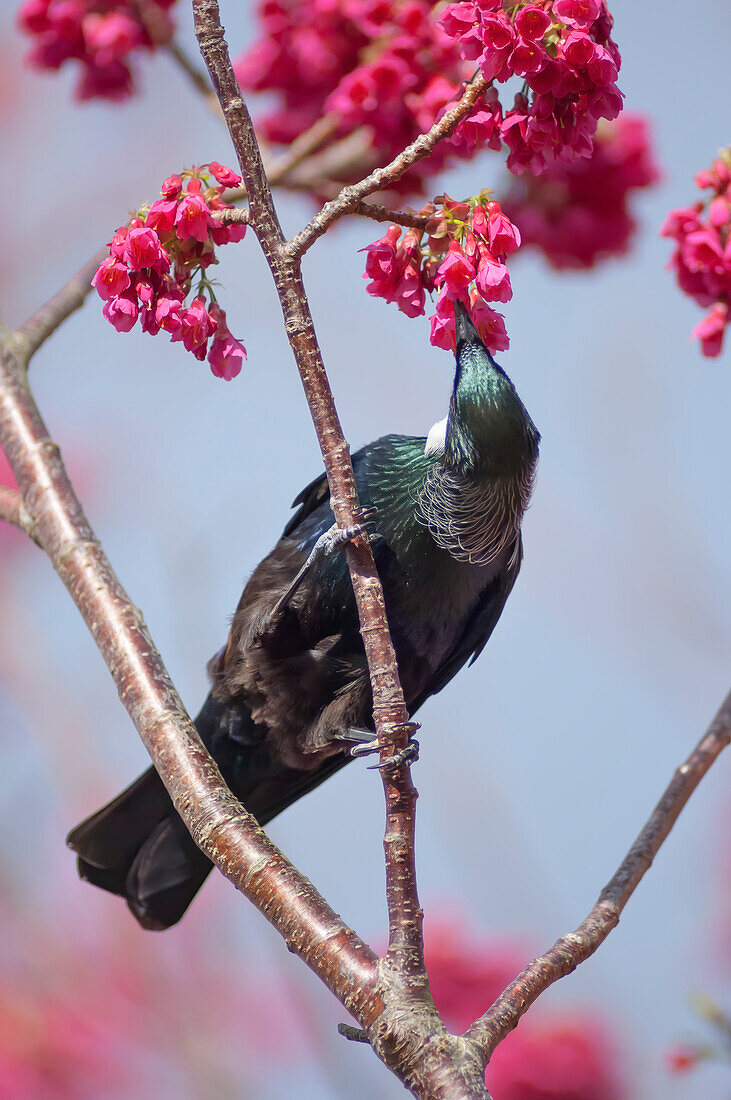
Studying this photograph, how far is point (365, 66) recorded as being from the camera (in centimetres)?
271

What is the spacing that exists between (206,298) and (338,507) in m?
0.43

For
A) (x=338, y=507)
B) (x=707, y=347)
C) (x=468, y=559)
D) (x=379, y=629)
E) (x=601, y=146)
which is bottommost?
(x=379, y=629)

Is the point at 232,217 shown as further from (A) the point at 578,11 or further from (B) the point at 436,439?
(B) the point at 436,439

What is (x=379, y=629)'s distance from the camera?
1.58 m

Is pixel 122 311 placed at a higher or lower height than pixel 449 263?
higher

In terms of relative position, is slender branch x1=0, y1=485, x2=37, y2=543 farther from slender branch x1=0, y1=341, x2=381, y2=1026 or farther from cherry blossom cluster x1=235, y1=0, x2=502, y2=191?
cherry blossom cluster x1=235, y1=0, x2=502, y2=191

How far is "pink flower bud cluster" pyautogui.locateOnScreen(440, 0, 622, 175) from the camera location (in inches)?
59.7

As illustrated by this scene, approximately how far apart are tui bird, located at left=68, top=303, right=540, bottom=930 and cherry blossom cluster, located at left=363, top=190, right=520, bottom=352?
17 cm

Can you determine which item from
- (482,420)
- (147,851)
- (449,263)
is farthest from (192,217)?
(147,851)

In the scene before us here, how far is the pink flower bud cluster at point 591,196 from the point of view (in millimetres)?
3092

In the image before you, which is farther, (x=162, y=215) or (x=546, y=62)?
(x=162, y=215)

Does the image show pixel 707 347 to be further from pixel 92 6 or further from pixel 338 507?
pixel 92 6

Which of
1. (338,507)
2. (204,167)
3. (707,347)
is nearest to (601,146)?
(707,347)

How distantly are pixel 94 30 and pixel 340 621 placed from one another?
1.68m
